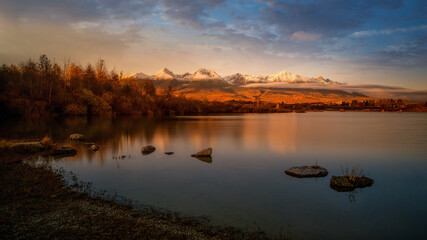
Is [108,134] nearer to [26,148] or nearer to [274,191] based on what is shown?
[26,148]

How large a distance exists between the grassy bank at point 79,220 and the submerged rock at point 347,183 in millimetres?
6566

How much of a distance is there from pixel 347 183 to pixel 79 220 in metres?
11.9

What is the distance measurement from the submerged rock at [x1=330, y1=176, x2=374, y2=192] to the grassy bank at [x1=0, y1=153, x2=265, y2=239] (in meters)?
6.57

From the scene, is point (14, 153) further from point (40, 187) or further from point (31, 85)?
point (31, 85)

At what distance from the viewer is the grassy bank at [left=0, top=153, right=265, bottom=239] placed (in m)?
7.05

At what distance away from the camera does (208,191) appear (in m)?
11.8

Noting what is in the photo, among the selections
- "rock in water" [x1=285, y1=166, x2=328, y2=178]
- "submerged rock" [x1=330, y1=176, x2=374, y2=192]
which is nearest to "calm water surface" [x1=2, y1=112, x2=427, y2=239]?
"submerged rock" [x1=330, y1=176, x2=374, y2=192]

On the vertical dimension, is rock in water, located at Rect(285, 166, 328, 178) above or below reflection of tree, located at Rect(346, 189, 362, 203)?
above

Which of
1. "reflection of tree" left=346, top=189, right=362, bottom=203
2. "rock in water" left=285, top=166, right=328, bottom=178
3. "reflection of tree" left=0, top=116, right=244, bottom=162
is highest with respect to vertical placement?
"rock in water" left=285, top=166, right=328, bottom=178

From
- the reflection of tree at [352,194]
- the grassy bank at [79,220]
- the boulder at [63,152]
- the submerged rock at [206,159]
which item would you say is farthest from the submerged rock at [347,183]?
the boulder at [63,152]

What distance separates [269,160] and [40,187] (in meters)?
14.7

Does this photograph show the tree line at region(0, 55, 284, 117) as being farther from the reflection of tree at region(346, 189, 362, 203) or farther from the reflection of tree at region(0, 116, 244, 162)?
the reflection of tree at region(346, 189, 362, 203)

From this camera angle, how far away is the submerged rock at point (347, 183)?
12.2m

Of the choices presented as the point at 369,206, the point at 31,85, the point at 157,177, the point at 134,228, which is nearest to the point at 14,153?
the point at 157,177
